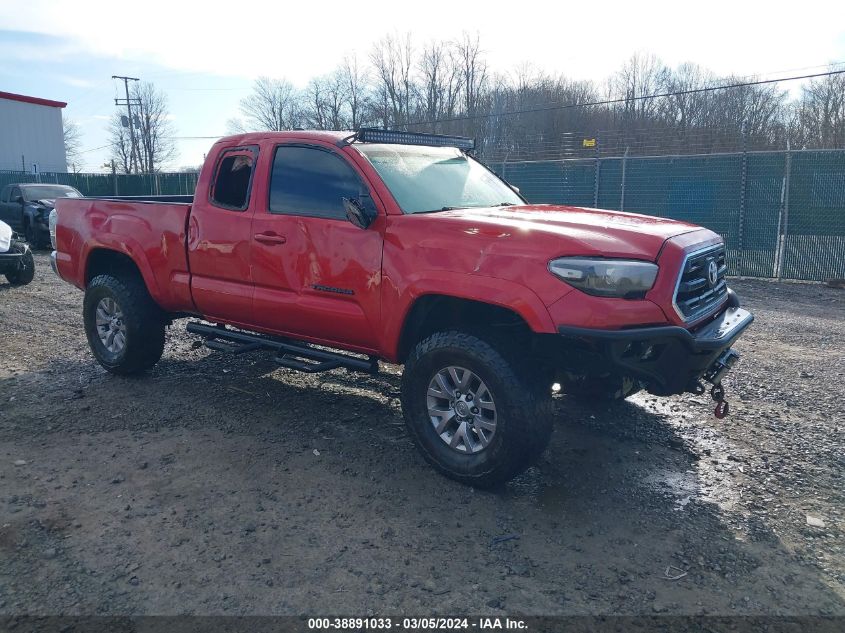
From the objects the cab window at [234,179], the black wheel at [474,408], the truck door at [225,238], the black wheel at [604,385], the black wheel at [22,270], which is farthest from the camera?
the black wheel at [22,270]

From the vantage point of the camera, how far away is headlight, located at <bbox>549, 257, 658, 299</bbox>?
11.9 feet

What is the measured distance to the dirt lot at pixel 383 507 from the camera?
10.2 ft

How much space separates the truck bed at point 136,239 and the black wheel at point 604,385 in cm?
313

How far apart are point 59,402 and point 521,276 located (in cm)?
407

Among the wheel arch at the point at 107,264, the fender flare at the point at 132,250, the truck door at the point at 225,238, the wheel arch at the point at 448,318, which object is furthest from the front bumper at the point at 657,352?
the wheel arch at the point at 107,264

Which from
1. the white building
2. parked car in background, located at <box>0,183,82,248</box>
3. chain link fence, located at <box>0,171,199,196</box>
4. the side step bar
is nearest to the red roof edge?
the white building

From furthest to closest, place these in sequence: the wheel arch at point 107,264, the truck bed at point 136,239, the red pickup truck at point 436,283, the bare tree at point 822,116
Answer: the bare tree at point 822,116 < the wheel arch at point 107,264 < the truck bed at point 136,239 < the red pickup truck at point 436,283

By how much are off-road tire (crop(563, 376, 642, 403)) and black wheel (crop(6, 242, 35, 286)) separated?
33.4 ft

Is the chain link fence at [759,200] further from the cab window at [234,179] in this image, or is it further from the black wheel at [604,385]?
the cab window at [234,179]

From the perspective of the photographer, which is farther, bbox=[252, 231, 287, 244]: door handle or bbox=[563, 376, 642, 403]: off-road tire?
bbox=[252, 231, 287, 244]: door handle

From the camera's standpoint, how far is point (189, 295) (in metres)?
5.66

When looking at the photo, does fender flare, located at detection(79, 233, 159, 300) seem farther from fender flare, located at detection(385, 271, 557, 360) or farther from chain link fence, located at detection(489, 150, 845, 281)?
chain link fence, located at detection(489, 150, 845, 281)

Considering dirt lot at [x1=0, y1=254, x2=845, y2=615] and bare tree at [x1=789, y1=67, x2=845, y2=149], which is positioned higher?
bare tree at [x1=789, y1=67, x2=845, y2=149]

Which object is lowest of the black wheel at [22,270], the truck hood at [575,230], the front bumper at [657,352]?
the black wheel at [22,270]
